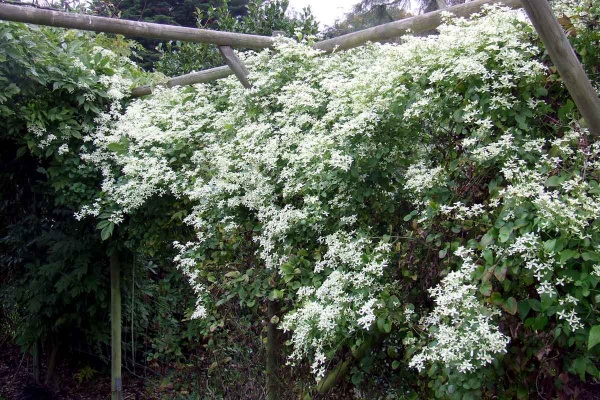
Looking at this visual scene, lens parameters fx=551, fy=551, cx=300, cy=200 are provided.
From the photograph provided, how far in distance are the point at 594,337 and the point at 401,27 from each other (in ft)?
6.86

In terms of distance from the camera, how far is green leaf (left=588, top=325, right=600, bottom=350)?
141 centimetres

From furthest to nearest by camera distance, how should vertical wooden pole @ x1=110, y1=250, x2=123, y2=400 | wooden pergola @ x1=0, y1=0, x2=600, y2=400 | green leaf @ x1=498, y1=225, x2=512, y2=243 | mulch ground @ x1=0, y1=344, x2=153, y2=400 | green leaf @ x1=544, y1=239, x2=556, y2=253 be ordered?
mulch ground @ x1=0, y1=344, x2=153, y2=400
vertical wooden pole @ x1=110, y1=250, x2=123, y2=400
wooden pergola @ x1=0, y1=0, x2=600, y2=400
green leaf @ x1=498, y1=225, x2=512, y2=243
green leaf @ x1=544, y1=239, x2=556, y2=253

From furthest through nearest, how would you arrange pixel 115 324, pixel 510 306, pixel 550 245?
pixel 115 324 → pixel 510 306 → pixel 550 245

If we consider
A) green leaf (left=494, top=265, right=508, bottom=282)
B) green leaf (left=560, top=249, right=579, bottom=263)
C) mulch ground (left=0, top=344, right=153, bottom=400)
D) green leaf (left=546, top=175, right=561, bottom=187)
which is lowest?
mulch ground (left=0, top=344, right=153, bottom=400)

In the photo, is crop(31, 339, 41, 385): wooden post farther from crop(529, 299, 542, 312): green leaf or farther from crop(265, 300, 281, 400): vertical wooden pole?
crop(529, 299, 542, 312): green leaf

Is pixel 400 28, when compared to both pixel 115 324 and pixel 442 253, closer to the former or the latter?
pixel 442 253

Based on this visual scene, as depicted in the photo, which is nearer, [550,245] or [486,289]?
[550,245]

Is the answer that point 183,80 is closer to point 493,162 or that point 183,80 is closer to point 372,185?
point 372,185

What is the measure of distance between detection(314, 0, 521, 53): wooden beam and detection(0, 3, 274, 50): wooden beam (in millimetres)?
499

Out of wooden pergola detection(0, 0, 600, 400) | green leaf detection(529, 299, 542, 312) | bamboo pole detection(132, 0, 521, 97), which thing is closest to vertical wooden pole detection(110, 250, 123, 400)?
wooden pergola detection(0, 0, 600, 400)

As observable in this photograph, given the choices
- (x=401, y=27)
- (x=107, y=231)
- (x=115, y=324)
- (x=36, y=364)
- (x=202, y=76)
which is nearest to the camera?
(x=401, y=27)

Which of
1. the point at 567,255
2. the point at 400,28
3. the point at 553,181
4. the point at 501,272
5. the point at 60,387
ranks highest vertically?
the point at 400,28

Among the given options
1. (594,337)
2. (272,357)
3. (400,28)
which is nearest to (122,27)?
(400,28)

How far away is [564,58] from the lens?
5.64 ft
